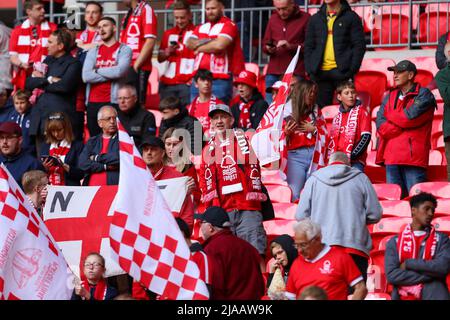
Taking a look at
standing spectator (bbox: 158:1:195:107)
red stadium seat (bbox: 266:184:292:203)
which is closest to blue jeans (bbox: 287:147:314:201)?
red stadium seat (bbox: 266:184:292:203)

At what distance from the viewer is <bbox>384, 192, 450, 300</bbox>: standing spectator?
42.6 feet

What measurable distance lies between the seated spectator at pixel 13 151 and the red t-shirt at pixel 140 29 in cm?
294

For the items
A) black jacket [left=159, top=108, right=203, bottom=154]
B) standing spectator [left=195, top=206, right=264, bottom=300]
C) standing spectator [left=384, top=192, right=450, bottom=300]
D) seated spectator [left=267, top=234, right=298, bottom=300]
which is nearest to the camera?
standing spectator [left=195, top=206, right=264, bottom=300]

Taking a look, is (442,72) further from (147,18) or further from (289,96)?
(147,18)

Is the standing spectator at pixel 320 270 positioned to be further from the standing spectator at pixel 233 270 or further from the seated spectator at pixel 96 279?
the seated spectator at pixel 96 279

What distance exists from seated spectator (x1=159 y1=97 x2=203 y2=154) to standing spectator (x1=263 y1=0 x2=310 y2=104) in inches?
61.5

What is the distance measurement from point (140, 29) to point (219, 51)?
1.17m

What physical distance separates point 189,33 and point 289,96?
152 inches

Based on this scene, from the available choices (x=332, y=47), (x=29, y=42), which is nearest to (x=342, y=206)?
(x=332, y=47)

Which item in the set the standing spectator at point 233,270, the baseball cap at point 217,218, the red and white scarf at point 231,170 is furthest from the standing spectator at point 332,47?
the standing spectator at point 233,270

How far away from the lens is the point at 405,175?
1680 centimetres

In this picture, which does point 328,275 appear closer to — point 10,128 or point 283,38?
point 10,128

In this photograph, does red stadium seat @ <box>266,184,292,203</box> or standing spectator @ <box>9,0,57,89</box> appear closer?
red stadium seat @ <box>266,184,292,203</box>

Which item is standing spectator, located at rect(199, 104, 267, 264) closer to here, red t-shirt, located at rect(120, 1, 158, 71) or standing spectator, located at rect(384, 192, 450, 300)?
standing spectator, located at rect(384, 192, 450, 300)
